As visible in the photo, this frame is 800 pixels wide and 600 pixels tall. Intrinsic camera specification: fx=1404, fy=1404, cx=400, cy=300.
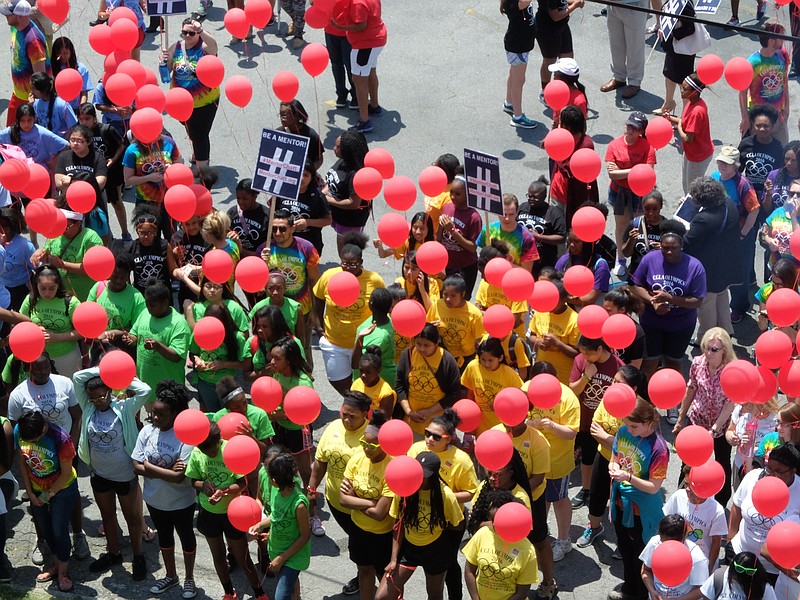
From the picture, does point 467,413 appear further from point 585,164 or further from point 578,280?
point 585,164

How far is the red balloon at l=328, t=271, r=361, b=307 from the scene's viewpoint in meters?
10.6

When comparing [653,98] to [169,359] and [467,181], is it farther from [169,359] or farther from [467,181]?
[169,359]

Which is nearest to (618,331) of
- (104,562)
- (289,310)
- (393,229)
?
(393,229)

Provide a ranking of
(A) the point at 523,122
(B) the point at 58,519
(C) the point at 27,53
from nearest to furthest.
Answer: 1. (B) the point at 58,519
2. (C) the point at 27,53
3. (A) the point at 523,122

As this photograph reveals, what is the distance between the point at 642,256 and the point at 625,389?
2657mm

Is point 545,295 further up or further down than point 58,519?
further up

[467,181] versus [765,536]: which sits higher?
[467,181]

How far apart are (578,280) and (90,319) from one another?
3659mm

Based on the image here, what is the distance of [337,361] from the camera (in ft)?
36.6

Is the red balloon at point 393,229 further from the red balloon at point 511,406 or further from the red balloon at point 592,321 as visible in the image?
the red balloon at point 511,406

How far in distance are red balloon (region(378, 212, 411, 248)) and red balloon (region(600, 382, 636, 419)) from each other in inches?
98.0

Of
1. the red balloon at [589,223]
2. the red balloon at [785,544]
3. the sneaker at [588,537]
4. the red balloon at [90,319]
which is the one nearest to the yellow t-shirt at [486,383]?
the sneaker at [588,537]

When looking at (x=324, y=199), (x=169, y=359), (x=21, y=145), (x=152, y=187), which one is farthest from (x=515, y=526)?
(x=21, y=145)

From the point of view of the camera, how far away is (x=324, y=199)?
40.5ft
